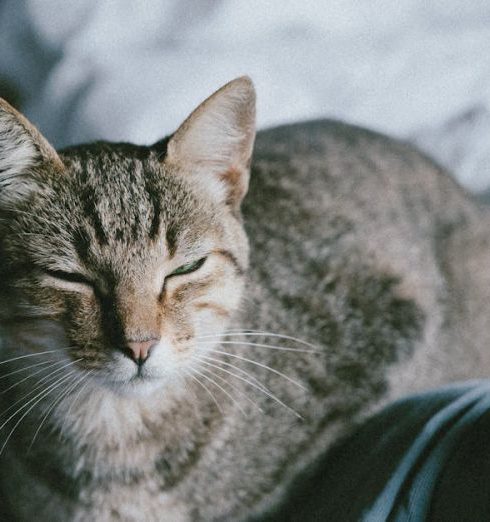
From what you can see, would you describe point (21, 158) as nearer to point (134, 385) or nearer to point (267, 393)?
point (134, 385)

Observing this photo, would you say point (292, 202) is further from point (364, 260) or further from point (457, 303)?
point (457, 303)

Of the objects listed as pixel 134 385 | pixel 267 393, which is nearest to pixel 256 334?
pixel 267 393

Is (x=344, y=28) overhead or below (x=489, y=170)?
overhead

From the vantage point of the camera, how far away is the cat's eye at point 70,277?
81 cm

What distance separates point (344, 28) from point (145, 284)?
755mm

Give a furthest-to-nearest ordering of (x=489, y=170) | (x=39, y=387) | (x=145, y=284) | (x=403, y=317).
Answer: (x=489, y=170)
(x=403, y=317)
(x=39, y=387)
(x=145, y=284)

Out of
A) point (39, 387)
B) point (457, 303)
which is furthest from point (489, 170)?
point (39, 387)

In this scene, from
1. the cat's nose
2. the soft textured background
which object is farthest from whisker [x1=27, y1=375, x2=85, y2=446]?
the soft textured background

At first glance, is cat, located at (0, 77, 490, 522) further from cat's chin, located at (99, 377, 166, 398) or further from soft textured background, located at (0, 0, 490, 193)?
soft textured background, located at (0, 0, 490, 193)

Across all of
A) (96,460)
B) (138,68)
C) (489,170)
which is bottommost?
(96,460)

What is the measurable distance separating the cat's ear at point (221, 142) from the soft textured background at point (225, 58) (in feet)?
1.37

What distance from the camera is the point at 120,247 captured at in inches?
31.6

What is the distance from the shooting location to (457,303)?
128 centimetres

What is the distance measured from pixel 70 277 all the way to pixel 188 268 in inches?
5.7
